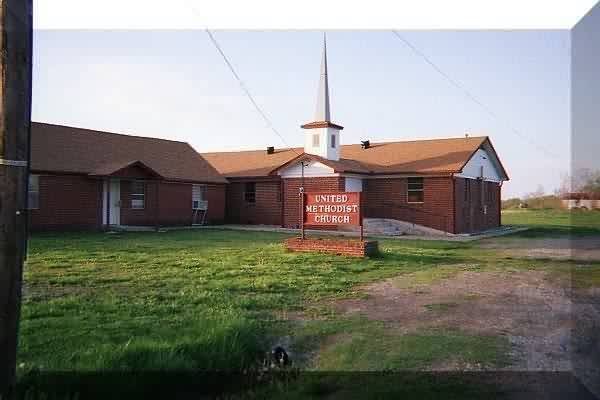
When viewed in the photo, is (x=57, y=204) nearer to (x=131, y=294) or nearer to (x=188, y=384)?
(x=131, y=294)

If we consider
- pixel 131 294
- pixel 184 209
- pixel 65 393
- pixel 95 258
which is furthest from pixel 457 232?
pixel 65 393

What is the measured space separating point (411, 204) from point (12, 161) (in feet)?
69.1

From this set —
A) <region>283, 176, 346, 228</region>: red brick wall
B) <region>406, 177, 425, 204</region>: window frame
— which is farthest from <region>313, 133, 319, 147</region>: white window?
<region>406, 177, 425, 204</region>: window frame

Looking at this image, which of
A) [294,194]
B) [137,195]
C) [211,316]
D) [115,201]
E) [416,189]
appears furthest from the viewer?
[294,194]

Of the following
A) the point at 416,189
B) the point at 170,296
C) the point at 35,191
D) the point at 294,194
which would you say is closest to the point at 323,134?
the point at 294,194

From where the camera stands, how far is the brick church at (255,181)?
824 inches

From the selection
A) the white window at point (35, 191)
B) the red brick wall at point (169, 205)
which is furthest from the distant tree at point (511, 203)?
the white window at point (35, 191)

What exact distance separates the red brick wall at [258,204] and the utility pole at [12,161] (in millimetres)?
22462

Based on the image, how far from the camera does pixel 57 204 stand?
20.2 metres

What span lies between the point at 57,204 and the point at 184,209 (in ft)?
21.7

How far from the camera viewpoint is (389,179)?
24.4 m

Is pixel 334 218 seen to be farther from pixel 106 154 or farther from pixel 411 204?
pixel 106 154

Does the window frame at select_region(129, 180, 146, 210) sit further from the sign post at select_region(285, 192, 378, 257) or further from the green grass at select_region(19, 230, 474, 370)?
the sign post at select_region(285, 192, 378, 257)

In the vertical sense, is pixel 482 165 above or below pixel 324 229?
above
